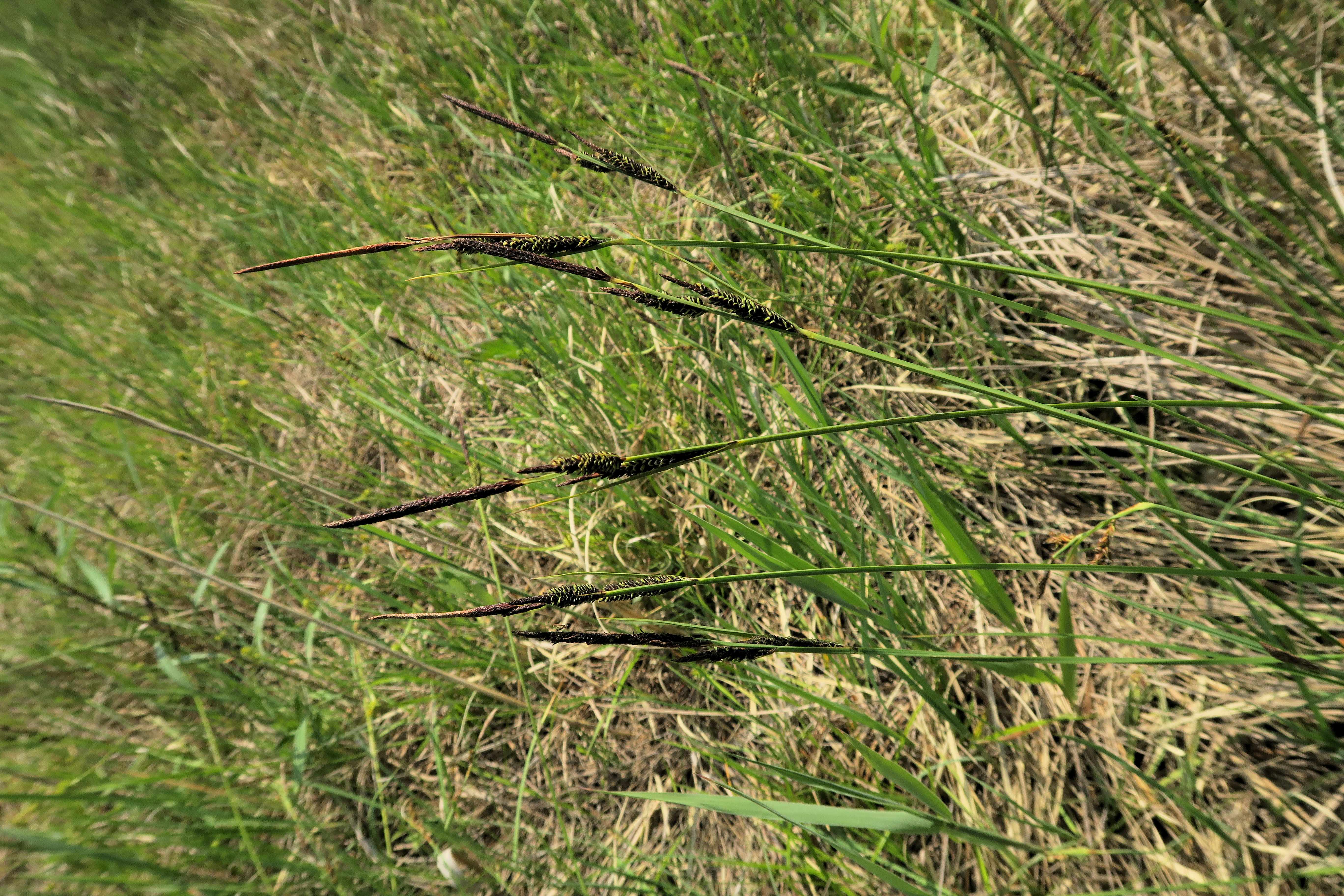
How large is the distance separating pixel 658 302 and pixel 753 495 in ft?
2.41

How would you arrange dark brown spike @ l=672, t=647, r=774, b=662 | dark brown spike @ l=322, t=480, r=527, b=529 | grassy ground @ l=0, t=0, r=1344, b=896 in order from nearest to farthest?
dark brown spike @ l=322, t=480, r=527, b=529
dark brown spike @ l=672, t=647, r=774, b=662
grassy ground @ l=0, t=0, r=1344, b=896

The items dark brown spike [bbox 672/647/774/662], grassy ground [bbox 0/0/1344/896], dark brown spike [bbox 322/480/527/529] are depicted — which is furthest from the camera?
grassy ground [bbox 0/0/1344/896]

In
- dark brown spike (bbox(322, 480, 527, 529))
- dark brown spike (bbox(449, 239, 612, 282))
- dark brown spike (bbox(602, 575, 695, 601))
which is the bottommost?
dark brown spike (bbox(602, 575, 695, 601))

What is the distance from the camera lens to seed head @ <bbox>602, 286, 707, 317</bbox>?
0.56 m

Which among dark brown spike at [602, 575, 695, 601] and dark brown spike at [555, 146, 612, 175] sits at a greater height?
dark brown spike at [555, 146, 612, 175]

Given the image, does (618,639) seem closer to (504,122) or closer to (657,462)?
(657,462)

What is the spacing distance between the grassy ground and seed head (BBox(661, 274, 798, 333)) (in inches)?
1.8

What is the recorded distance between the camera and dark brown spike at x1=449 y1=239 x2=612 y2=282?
1.73 ft

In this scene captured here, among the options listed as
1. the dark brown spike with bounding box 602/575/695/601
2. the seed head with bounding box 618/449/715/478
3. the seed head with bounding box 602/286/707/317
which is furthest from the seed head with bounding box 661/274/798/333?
the dark brown spike with bounding box 602/575/695/601

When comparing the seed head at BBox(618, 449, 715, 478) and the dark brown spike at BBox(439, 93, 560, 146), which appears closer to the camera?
the seed head at BBox(618, 449, 715, 478)

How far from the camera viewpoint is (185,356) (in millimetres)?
2543

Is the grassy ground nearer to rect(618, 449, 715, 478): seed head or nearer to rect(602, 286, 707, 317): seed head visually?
rect(602, 286, 707, 317): seed head

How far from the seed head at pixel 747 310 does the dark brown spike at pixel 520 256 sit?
6 centimetres

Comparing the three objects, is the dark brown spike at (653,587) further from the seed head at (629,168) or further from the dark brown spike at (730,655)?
the seed head at (629,168)
